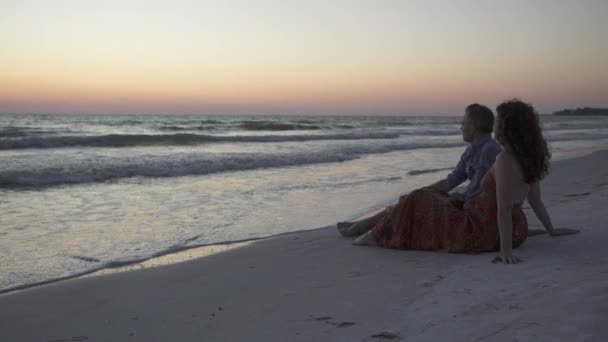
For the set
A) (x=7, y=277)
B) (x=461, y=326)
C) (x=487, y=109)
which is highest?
(x=487, y=109)

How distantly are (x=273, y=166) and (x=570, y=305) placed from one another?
11.4 metres

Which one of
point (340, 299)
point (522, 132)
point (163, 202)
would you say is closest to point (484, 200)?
point (522, 132)

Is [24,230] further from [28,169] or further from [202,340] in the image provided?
[28,169]

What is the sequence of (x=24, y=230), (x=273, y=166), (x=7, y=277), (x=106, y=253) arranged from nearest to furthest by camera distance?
(x=7, y=277)
(x=106, y=253)
(x=24, y=230)
(x=273, y=166)

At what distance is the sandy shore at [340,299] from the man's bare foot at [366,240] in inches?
4.1

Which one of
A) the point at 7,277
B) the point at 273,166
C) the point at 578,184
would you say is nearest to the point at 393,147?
the point at 273,166

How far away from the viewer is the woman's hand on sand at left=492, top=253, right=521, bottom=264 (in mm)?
3387

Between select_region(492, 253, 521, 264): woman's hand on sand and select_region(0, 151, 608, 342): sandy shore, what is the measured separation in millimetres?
51

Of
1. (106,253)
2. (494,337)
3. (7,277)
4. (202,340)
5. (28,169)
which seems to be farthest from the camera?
(28,169)

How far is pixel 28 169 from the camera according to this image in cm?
1121

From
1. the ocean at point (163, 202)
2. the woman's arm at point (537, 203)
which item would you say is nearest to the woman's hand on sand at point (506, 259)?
the woman's arm at point (537, 203)

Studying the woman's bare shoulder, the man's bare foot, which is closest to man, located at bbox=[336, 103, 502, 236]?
the man's bare foot

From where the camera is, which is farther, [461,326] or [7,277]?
[7,277]

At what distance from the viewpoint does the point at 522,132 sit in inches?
137
